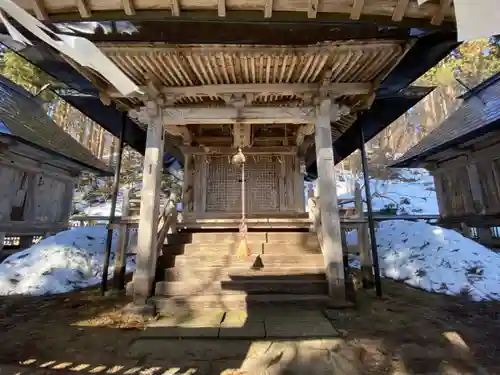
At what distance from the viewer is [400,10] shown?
3201 mm

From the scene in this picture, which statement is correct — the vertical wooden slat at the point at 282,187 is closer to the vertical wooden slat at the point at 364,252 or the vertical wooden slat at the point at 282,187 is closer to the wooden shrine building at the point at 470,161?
the vertical wooden slat at the point at 364,252

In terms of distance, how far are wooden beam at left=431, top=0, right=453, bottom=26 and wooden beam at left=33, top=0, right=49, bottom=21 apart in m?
4.47

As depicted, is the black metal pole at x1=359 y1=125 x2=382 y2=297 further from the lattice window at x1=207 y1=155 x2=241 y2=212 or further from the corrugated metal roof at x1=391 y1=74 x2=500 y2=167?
the corrugated metal roof at x1=391 y1=74 x2=500 y2=167

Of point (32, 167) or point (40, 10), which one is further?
point (32, 167)

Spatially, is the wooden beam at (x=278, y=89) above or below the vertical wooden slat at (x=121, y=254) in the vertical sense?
above

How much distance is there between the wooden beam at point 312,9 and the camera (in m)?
3.12

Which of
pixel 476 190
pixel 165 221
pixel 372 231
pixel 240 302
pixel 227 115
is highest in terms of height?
pixel 227 115

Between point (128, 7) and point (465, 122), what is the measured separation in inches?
511

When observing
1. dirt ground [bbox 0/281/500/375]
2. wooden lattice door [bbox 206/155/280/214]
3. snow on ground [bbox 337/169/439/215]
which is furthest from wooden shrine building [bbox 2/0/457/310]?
snow on ground [bbox 337/169/439/215]

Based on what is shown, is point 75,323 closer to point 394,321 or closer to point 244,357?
point 244,357

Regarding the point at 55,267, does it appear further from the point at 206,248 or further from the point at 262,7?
the point at 262,7

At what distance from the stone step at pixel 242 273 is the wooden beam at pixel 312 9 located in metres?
4.82

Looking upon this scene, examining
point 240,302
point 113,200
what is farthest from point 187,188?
point 240,302

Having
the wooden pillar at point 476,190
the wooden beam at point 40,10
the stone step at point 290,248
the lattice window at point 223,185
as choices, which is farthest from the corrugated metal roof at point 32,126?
the wooden pillar at point 476,190
